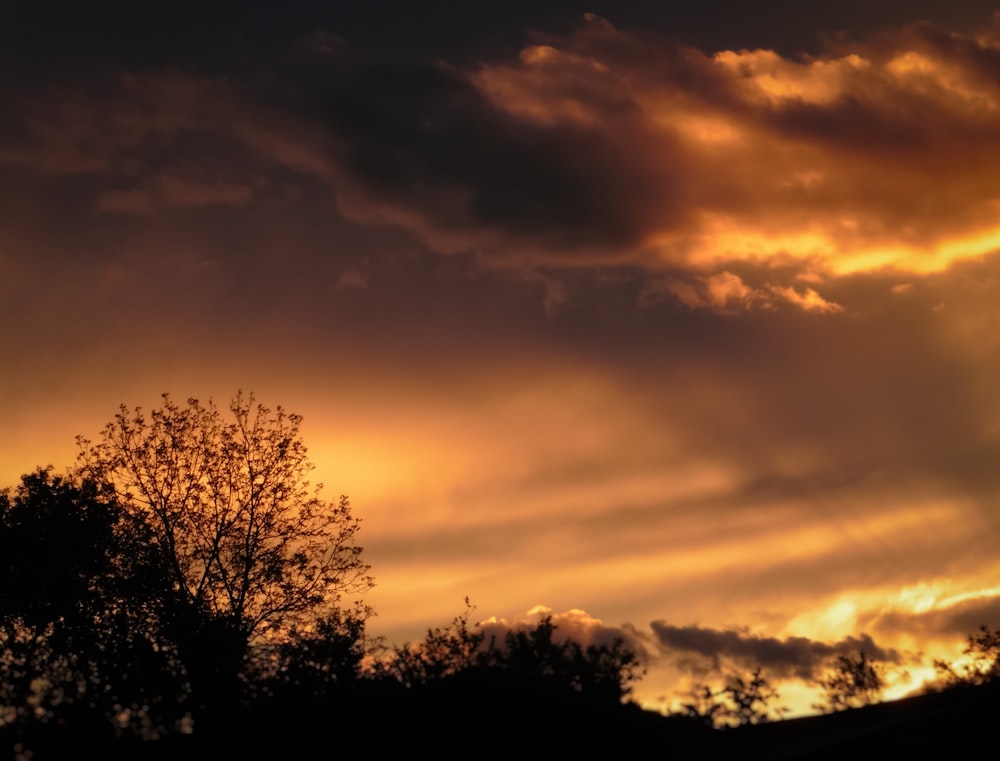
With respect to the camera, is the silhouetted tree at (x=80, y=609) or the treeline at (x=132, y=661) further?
the silhouetted tree at (x=80, y=609)

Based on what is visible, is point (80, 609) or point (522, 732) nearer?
point (522, 732)

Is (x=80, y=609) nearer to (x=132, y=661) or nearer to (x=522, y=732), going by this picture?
(x=132, y=661)

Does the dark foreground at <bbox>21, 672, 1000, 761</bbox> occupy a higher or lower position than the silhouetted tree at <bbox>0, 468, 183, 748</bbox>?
lower

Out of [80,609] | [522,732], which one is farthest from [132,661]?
[522,732]

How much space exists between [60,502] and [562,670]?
47759 millimetres

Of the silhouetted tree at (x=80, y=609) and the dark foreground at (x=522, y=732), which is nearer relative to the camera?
the dark foreground at (x=522, y=732)

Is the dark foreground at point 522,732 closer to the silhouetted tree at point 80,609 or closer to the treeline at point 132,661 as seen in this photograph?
the treeline at point 132,661

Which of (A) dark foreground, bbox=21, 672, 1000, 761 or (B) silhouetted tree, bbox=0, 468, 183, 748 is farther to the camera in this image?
(B) silhouetted tree, bbox=0, 468, 183, 748

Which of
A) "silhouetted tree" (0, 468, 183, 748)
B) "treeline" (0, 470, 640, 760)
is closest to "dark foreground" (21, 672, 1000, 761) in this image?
"treeline" (0, 470, 640, 760)

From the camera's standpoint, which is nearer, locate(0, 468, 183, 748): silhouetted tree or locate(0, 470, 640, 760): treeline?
locate(0, 470, 640, 760): treeline

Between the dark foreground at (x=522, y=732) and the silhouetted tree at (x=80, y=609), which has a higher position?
the silhouetted tree at (x=80, y=609)

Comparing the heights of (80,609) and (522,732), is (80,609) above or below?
above

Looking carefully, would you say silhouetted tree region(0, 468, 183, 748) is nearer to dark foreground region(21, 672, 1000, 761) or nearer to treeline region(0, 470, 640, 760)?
treeline region(0, 470, 640, 760)

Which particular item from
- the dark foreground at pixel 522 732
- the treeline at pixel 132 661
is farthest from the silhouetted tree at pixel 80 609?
the dark foreground at pixel 522 732
